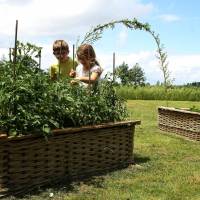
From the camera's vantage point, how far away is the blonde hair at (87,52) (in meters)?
8.33

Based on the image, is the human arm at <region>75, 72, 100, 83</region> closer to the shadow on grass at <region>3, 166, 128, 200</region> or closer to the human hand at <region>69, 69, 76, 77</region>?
the human hand at <region>69, 69, 76, 77</region>

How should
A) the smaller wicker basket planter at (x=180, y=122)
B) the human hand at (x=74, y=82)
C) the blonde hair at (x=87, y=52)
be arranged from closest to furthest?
the human hand at (x=74, y=82) < the blonde hair at (x=87, y=52) < the smaller wicker basket planter at (x=180, y=122)

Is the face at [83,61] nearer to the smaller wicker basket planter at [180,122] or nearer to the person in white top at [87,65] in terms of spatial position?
the person in white top at [87,65]

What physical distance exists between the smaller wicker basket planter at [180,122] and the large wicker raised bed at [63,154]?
12.1 ft

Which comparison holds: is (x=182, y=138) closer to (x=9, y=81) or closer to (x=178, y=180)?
(x=178, y=180)

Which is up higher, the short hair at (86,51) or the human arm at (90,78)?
the short hair at (86,51)

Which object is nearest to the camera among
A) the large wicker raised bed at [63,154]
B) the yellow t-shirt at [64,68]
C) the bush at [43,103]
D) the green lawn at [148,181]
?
the large wicker raised bed at [63,154]

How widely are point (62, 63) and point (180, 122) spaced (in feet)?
15.4

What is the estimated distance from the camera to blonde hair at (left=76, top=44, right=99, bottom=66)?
8328mm

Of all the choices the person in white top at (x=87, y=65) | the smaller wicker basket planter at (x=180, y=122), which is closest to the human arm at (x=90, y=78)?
the person in white top at (x=87, y=65)

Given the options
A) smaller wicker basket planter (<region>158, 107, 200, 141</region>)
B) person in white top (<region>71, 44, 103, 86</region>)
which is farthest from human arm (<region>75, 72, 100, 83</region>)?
smaller wicker basket planter (<region>158, 107, 200, 141</region>)

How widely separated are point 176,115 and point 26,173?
6.73 m

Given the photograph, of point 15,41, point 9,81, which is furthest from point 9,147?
point 15,41

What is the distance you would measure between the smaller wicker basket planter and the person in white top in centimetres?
398
